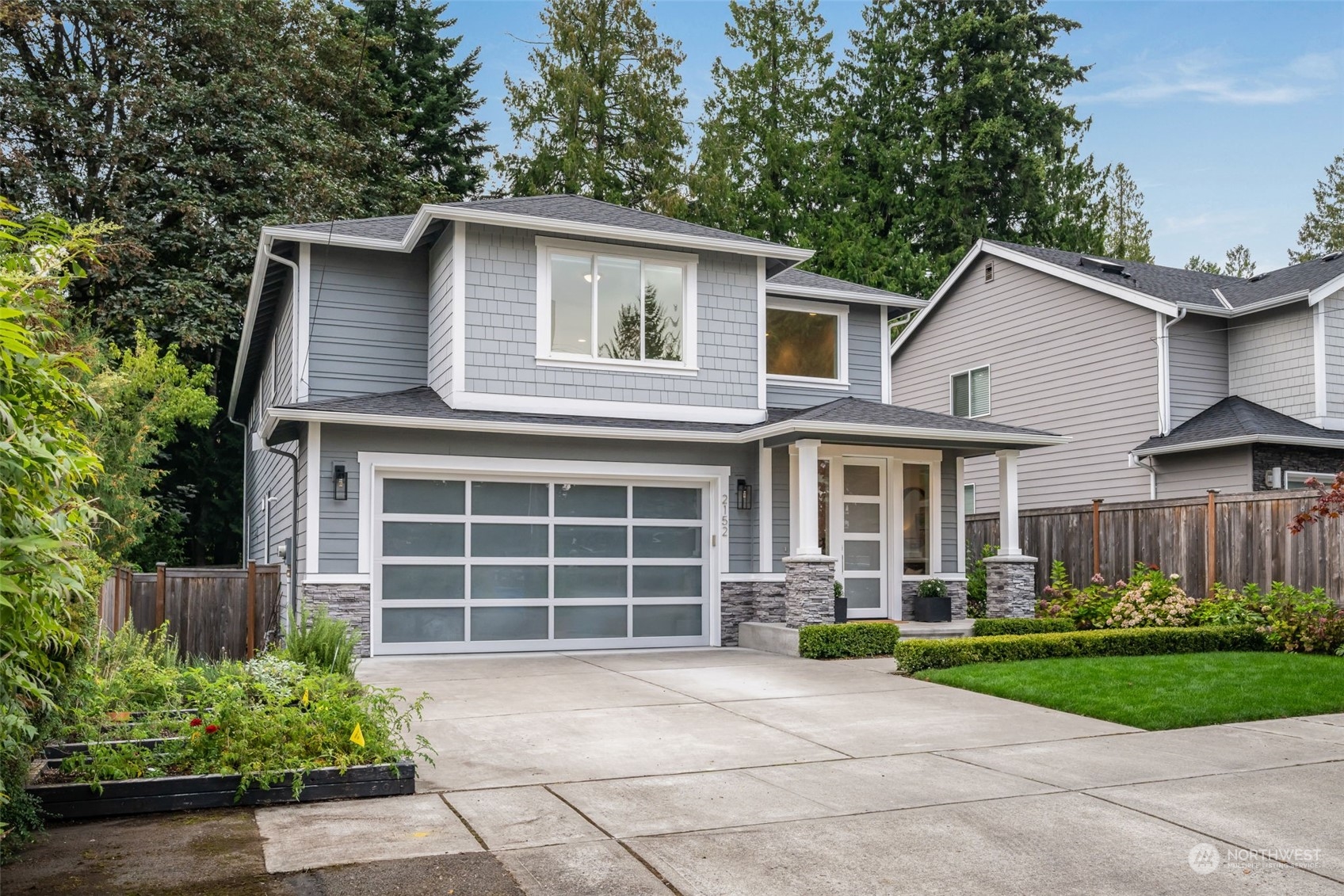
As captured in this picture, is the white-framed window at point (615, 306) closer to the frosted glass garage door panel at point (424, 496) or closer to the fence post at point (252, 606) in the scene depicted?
the frosted glass garage door panel at point (424, 496)

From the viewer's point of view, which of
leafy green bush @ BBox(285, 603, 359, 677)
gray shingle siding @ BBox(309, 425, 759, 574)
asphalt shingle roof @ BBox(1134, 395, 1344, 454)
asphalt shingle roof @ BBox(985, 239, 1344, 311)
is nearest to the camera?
leafy green bush @ BBox(285, 603, 359, 677)

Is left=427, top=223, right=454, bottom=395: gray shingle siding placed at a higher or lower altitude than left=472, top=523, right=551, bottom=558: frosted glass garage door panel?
higher

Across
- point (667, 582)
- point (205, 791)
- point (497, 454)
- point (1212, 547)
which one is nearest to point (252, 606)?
point (497, 454)

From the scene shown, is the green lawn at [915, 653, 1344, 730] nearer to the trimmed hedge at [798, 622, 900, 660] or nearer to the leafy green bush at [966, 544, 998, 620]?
the trimmed hedge at [798, 622, 900, 660]

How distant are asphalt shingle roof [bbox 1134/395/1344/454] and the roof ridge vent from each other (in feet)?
9.65

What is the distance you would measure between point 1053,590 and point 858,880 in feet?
37.5

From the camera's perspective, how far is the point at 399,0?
31.5 metres

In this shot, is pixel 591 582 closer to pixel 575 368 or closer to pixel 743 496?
pixel 743 496

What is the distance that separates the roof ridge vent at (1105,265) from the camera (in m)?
18.9

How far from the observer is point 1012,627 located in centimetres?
1333

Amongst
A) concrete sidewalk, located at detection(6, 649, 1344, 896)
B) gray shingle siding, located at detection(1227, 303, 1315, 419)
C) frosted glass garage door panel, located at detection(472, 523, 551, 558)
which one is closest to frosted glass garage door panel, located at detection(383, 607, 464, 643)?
frosted glass garage door panel, located at detection(472, 523, 551, 558)

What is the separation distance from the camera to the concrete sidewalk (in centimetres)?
461

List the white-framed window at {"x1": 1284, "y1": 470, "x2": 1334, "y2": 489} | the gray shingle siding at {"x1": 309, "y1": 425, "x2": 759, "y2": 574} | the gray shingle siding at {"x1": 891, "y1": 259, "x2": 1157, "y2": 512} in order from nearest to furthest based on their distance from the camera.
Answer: the gray shingle siding at {"x1": 309, "y1": 425, "x2": 759, "y2": 574} → the white-framed window at {"x1": 1284, "y1": 470, "x2": 1334, "y2": 489} → the gray shingle siding at {"x1": 891, "y1": 259, "x2": 1157, "y2": 512}

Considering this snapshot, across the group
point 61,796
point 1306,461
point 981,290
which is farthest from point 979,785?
point 981,290
